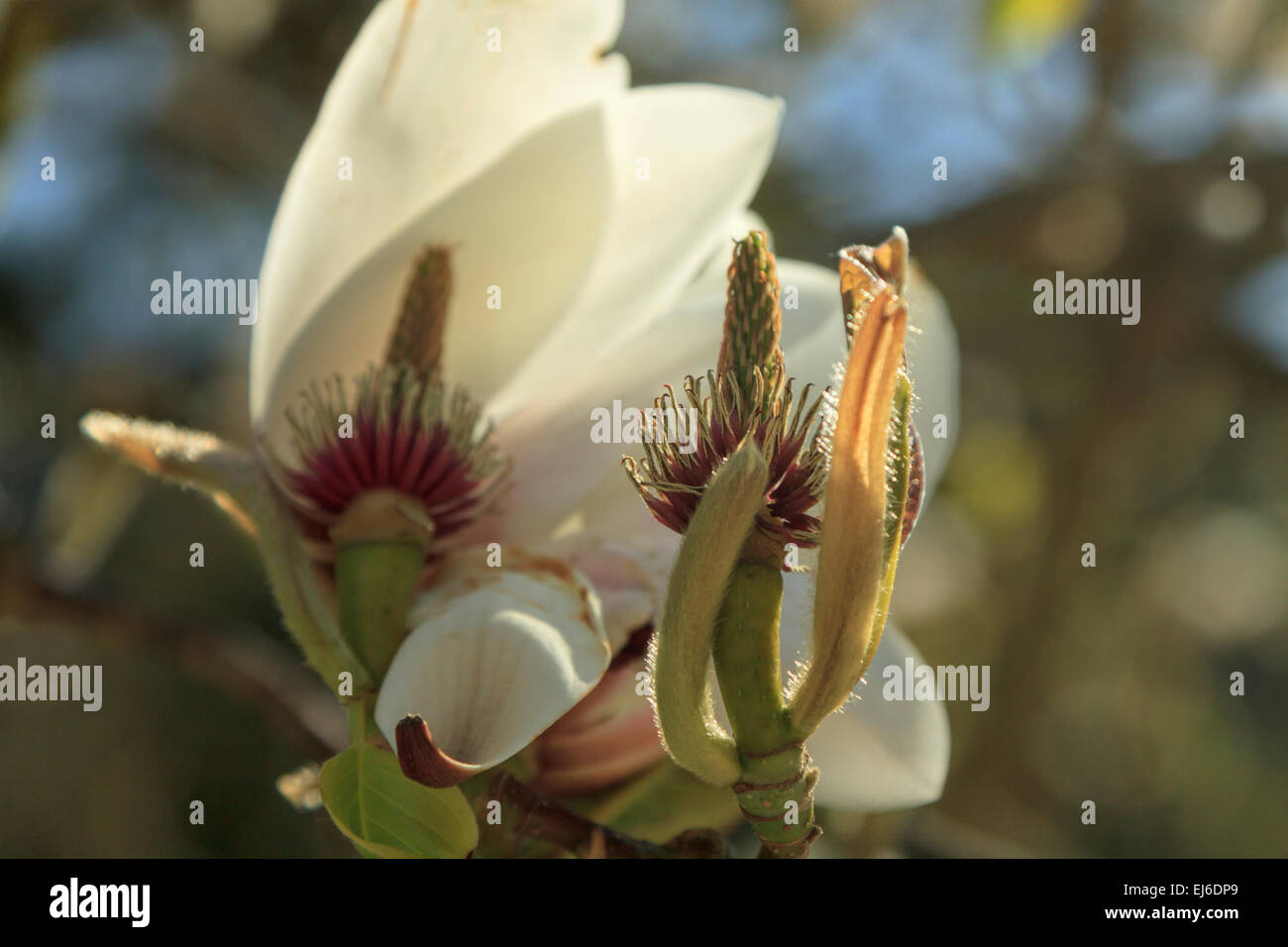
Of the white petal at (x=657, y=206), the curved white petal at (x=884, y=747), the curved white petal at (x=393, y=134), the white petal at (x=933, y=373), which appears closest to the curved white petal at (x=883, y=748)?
the curved white petal at (x=884, y=747)

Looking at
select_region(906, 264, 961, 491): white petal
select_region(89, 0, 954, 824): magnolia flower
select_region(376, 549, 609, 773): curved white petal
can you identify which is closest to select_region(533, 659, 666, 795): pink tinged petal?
select_region(89, 0, 954, 824): magnolia flower

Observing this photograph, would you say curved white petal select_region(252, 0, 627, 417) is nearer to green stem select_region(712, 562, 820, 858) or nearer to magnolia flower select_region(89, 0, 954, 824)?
magnolia flower select_region(89, 0, 954, 824)

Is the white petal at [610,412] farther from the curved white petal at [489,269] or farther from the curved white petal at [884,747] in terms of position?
the curved white petal at [884,747]

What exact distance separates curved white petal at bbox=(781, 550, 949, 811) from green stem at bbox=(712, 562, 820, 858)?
210 mm

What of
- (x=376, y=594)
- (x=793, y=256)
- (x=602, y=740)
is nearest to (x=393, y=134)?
(x=376, y=594)

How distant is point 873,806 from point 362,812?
1.01 ft

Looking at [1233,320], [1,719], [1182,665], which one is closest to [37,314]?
[1,719]

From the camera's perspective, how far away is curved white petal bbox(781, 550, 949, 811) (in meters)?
0.76

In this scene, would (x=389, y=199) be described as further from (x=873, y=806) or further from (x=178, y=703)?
(x=178, y=703)

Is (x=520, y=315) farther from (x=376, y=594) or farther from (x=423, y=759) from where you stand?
(x=423, y=759)

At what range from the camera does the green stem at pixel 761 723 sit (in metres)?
0.54

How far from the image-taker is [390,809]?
61 centimetres

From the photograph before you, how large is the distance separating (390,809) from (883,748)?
0.95ft

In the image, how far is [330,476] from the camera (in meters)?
0.78
